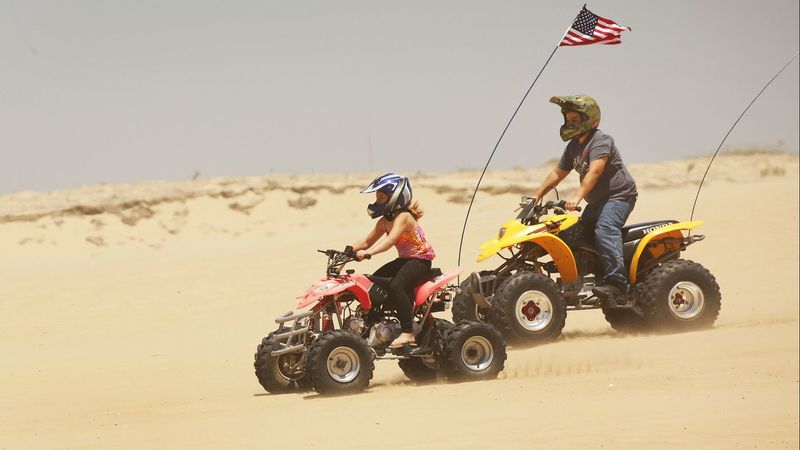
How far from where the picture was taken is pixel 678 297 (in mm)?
14430

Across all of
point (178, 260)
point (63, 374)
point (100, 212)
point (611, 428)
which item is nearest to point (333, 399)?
point (611, 428)

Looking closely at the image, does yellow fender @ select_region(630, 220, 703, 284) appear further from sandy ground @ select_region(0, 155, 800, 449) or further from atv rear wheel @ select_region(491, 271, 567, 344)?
atv rear wheel @ select_region(491, 271, 567, 344)

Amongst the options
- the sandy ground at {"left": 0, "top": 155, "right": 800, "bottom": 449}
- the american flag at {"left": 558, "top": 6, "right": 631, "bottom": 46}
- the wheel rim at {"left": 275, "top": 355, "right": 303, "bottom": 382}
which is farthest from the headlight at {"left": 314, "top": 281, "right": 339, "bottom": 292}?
the american flag at {"left": 558, "top": 6, "right": 631, "bottom": 46}

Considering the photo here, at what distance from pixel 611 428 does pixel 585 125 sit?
18.5 ft

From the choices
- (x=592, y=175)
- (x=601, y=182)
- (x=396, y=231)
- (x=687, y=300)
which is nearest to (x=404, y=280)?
(x=396, y=231)

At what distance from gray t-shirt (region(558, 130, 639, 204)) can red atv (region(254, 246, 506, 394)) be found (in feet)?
9.85

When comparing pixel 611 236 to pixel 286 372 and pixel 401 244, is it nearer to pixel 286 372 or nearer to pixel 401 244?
pixel 401 244

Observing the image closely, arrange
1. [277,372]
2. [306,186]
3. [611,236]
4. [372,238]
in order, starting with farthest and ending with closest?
[306,186]
[611,236]
[372,238]
[277,372]

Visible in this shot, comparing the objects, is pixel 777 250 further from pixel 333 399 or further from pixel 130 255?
pixel 333 399

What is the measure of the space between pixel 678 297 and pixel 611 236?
44.1 inches

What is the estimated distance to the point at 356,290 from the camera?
11227 mm

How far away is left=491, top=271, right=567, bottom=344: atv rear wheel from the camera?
13.5 metres

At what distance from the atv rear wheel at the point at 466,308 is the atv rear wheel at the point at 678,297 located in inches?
68.6

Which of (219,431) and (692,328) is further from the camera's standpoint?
(692,328)
